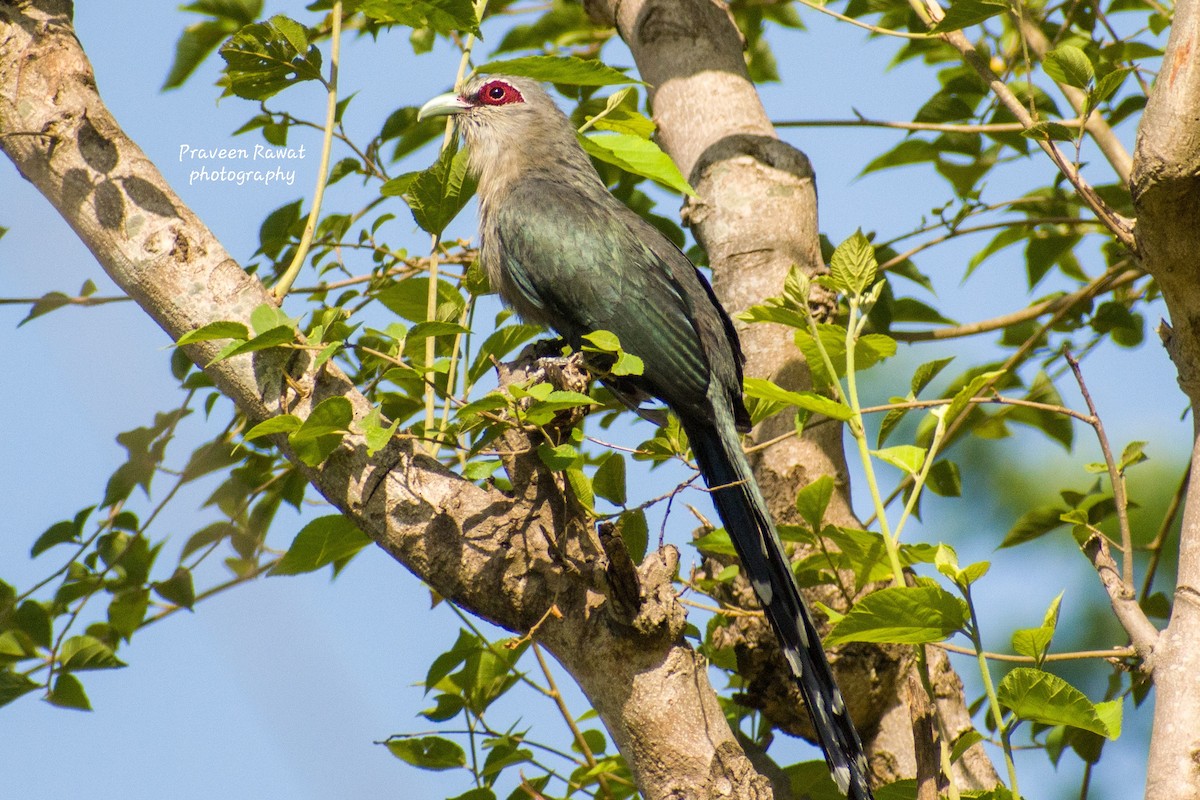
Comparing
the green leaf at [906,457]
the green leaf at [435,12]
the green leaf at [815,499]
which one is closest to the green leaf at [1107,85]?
the green leaf at [906,457]

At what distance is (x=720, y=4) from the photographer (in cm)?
405

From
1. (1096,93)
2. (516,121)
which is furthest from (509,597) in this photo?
(516,121)

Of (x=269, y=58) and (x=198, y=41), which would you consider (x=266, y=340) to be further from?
(x=198, y=41)

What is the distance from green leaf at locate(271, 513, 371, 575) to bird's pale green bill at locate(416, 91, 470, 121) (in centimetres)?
168

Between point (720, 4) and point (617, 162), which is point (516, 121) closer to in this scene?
point (720, 4)

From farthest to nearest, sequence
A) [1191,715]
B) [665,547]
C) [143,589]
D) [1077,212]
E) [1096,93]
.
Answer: [1077,212] < [143,589] < [1096,93] < [665,547] < [1191,715]

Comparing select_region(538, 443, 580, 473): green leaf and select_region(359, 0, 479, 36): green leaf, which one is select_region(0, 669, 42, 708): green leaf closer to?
select_region(538, 443, 580, 473): green leaf

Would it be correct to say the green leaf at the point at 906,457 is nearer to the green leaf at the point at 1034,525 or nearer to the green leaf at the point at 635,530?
the green leaf at the point at 635,530

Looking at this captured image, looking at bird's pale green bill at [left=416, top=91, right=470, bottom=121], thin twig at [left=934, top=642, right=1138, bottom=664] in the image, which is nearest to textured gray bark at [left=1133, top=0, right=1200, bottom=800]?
thin twig at [left=934, top=642, right=1138, bottom=664]

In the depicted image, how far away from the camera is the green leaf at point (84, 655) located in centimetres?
288

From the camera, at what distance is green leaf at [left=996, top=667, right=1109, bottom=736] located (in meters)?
1.89

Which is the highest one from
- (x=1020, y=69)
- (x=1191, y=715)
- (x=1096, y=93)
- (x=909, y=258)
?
(x=1020, y=69)

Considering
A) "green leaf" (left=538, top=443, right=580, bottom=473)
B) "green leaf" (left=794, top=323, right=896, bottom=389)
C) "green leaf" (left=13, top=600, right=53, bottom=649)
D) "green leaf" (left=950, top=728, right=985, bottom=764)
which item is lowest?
"green leaf" (left=950, top=728, right=985, bottom=764)

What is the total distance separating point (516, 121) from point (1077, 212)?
84.8 inches
